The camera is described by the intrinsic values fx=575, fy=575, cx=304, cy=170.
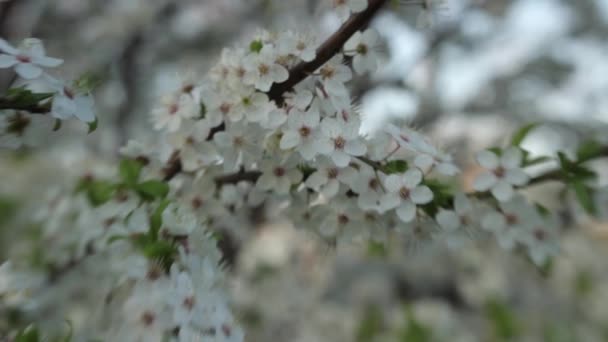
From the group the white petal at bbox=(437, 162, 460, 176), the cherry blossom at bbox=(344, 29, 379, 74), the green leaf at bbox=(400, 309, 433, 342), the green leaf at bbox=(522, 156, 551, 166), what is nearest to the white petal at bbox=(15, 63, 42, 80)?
the cherry blossom at bbox=(344, 29, 379, 74)

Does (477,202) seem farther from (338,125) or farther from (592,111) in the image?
(592,111)

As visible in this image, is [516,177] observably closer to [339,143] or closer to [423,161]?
[423,161]

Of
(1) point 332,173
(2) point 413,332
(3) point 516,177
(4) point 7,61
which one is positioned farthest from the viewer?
(2) point 413,332

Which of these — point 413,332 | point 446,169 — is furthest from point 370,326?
point 446,169

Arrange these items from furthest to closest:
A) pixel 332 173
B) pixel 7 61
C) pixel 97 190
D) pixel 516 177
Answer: pixel 97 190 < pixel 516 177 < pixel 332 173 < pixel 7 61

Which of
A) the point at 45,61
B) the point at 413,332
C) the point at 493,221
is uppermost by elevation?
the point at 45,61

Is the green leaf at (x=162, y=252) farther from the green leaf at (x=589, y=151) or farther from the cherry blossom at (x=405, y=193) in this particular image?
the green leaf at (x=589, y=151)

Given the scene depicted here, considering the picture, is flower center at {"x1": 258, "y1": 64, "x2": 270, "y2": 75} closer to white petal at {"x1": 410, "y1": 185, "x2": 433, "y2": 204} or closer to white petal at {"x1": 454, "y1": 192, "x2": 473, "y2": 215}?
white petal at {"x1": 410, "y1": 185, "x2": 433, "y2": 204}

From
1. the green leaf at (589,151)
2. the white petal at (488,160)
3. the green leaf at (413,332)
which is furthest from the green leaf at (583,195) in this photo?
the green leaf at (413,332)
